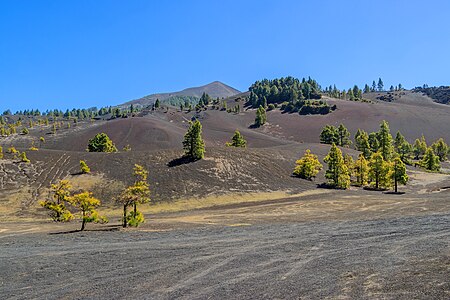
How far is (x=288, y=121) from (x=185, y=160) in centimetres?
12686

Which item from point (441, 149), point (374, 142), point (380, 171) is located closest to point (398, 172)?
point (380, 171)

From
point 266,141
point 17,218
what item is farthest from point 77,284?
point 266,141

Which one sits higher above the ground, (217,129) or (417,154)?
(217,129)

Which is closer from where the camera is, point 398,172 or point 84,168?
point 84,168

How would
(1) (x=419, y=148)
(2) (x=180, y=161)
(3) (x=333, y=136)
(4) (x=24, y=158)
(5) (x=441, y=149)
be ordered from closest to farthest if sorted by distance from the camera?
(4) (x=24, y=158)
(2) (x=180, y=161)
(3) (x=333, y=136)
(5) (x=441, y=149)
(1) (x=419, y=148)

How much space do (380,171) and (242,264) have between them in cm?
6291

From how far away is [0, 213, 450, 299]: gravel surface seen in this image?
1622 centimetres

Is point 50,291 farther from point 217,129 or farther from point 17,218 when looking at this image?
point 217,129

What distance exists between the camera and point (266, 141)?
15225 centimetres

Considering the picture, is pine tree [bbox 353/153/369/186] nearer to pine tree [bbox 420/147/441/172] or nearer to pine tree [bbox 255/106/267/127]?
pine tree [bbox 420/147/441/172]

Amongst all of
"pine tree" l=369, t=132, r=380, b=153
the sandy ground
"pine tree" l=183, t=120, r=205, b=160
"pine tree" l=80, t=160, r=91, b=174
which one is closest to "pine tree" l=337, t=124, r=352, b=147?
"pine tree" l=369, t=132, r=380, b=153

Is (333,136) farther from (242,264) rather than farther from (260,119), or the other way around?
(242,264)

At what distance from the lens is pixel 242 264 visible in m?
21.1

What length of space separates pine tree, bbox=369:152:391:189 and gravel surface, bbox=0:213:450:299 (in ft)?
148
